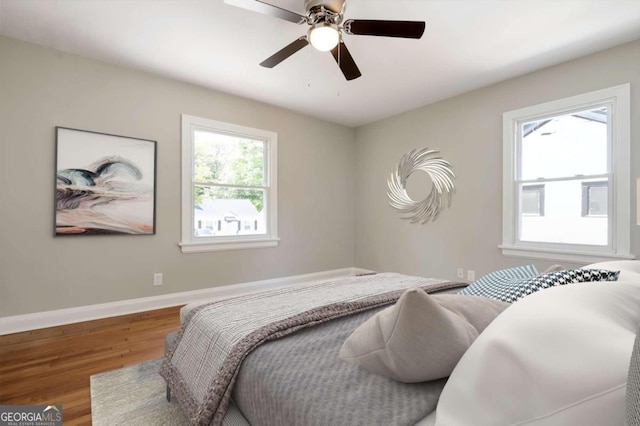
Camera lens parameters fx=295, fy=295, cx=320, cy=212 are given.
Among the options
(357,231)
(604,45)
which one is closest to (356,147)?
(357,231)

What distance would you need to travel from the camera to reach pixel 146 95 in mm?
3186

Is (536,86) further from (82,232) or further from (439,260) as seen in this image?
(82,232)

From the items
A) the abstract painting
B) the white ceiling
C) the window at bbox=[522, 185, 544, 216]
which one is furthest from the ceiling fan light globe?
the window at bbox=[522, 185, 544, 216]

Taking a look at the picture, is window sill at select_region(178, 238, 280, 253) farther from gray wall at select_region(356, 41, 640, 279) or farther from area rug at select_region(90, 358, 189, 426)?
gray wall at select_region(356, 41, 640, 279)

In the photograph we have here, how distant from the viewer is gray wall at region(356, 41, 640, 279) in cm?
273

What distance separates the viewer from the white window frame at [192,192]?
342cm

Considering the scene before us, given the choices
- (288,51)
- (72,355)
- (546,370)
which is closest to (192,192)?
(72,355)

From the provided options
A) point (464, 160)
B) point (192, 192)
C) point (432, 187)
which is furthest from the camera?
point (432, 187)

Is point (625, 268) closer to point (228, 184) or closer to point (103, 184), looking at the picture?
point (228, 184)

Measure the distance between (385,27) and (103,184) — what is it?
9.49 feet

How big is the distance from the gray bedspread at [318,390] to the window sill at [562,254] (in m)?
2.92

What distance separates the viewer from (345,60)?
7.48 ft

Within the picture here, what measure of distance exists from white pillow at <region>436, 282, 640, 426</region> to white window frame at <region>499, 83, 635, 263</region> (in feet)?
8.92

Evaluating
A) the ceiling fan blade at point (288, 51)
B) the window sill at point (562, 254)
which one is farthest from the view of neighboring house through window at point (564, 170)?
the ceiling fan blade at point (288, 51)
